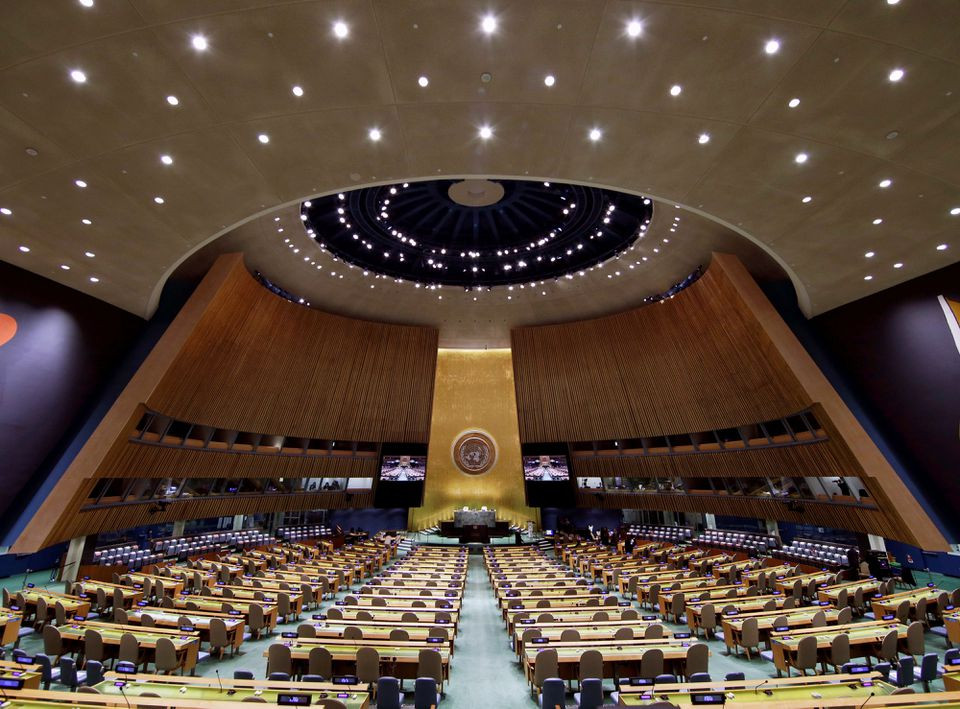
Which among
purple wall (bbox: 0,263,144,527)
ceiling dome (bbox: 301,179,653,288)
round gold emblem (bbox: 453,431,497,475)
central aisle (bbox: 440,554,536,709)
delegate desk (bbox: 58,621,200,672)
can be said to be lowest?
central aisle (bbox: 440,554,536,709)

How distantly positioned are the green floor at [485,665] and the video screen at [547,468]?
14.0 m

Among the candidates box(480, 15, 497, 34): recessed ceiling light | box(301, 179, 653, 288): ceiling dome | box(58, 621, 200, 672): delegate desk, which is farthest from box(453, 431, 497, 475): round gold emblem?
box(480, 15, 497, 34): recessed ceiling light

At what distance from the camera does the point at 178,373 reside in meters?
14.6

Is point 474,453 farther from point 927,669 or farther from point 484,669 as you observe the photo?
point 927,669

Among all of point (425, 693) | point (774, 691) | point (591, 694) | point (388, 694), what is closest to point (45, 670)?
point (388, 694)

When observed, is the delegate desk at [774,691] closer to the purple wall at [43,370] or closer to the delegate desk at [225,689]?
the delegate desk at [225,689]

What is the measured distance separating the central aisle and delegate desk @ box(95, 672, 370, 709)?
1.79 meters

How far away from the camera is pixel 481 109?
316 inches

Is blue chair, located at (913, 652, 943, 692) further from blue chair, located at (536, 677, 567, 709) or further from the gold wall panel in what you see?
the gold wall panel

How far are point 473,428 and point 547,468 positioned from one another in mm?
6691

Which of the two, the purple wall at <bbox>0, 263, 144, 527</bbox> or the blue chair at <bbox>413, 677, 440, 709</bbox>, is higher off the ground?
the purple wall at <bbox>0, 263, 144, 527</bbox>

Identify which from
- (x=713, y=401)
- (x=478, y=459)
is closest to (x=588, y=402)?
(x=713, y=401)

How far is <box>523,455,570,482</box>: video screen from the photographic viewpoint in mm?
23906

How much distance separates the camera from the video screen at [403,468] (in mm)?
24078
